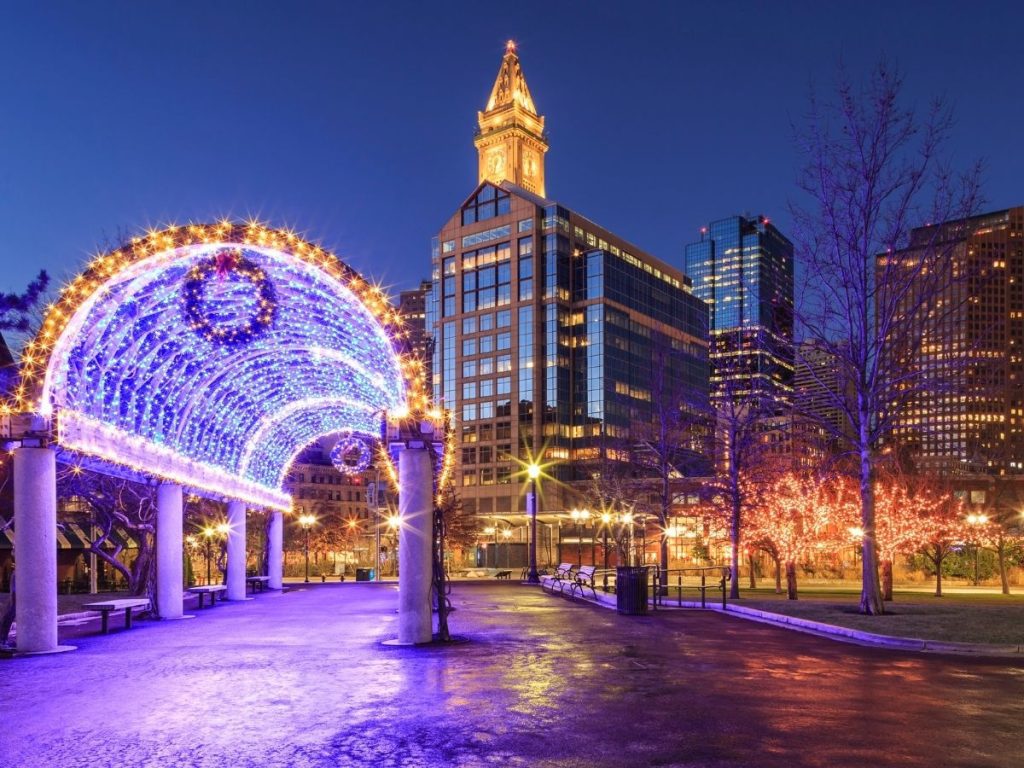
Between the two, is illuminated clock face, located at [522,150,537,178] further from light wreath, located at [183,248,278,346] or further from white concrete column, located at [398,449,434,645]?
white concrete column, located at [398,449,434,645]

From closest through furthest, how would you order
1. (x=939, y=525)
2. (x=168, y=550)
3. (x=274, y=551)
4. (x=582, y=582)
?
(x=168, y=550) < (x=582, y=582) < (x=939, y=525) < (x=274, y=551)

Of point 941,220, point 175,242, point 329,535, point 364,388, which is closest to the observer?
point 175,242

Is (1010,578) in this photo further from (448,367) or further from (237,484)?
(448,367)

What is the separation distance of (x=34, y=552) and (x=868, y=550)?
61.4 ft

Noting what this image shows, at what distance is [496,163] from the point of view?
186m

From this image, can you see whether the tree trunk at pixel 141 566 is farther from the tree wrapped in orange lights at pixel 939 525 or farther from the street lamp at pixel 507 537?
the street lamp at pixel 507 537

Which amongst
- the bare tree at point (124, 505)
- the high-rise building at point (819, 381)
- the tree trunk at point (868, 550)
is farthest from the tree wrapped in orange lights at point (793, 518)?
the bare tree at point (124, 505)

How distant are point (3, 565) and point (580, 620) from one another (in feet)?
110

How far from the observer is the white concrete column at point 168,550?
24109 mm

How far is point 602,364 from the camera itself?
126m

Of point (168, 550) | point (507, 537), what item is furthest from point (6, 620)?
point (507, 537)

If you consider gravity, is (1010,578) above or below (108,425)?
below

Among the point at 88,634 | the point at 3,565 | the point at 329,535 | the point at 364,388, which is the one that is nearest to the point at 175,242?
the point at 88,634

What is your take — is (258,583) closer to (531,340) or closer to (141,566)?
(141,566)
